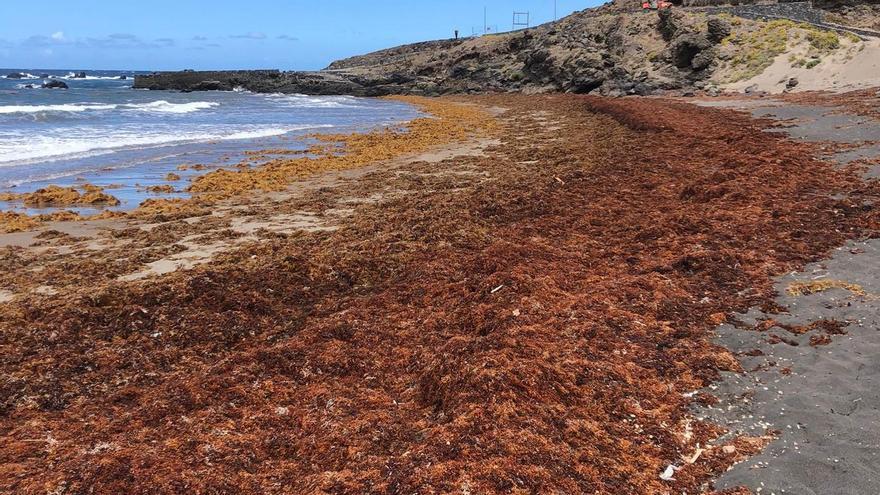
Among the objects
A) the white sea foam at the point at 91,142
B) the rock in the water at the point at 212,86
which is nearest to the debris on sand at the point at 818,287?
the white sea foam at the point at 91,142

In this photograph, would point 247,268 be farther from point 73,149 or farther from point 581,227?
point 73,149

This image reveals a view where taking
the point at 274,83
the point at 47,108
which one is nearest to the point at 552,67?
the point at 47,108

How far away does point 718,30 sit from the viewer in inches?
1249

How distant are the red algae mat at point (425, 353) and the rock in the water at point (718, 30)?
27.7m

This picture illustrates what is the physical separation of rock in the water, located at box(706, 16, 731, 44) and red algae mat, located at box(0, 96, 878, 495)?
27666 mm

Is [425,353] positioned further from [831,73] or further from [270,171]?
[831,73]

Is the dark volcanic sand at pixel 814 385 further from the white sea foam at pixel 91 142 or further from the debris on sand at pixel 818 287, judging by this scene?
the white sea foam at pixel 91 142

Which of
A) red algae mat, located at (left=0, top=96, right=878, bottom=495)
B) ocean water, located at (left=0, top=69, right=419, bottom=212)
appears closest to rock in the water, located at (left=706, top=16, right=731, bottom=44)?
ocean water, located at (left=0, top=69, right=419, bottom=212)

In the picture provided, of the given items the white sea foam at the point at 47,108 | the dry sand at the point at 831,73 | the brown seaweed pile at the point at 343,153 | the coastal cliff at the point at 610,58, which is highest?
the coastal cliff at the point at 610,58

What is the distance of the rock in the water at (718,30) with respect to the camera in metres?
31.6

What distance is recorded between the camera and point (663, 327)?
4.34 m

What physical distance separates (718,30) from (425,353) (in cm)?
3433

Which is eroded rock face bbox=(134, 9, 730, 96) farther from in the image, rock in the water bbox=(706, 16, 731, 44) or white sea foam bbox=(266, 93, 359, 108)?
white sea foam bbox=(266, 93, 359, 108)

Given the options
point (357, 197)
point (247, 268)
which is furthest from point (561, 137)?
point (247, 268)
